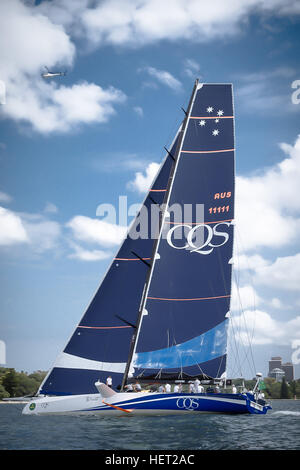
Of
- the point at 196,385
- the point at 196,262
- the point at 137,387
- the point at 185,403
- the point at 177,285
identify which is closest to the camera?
the point at 185,403

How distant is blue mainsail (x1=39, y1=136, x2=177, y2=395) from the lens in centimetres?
2355

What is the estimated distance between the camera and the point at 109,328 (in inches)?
965

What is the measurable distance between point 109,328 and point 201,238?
6551mm

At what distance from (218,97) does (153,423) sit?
17.4 meters

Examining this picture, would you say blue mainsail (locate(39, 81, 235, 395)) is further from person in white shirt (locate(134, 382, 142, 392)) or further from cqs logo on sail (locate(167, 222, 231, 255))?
person in white shirt (locate(134, 382, 142, 392))

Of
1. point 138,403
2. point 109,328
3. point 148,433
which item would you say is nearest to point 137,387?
point 138,403

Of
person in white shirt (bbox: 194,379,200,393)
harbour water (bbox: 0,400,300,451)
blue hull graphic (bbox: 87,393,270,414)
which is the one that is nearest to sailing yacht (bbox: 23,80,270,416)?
blue hull graphic (bbox: 87,393,270,414)

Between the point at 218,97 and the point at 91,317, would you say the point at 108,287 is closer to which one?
the point at 91,317

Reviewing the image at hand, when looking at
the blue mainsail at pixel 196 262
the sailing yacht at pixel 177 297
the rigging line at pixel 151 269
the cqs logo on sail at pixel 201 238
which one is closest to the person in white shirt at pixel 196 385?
the sailing yacht at pixel 177 297

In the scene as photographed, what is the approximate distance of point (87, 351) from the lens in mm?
24000

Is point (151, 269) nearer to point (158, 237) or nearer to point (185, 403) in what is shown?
point (158, 237)

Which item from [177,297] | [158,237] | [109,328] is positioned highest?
[158,237]

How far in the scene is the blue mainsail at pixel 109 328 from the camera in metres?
23.5

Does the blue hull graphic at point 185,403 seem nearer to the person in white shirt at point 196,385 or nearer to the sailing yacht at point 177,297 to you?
the sailing yacht at point 177,297
